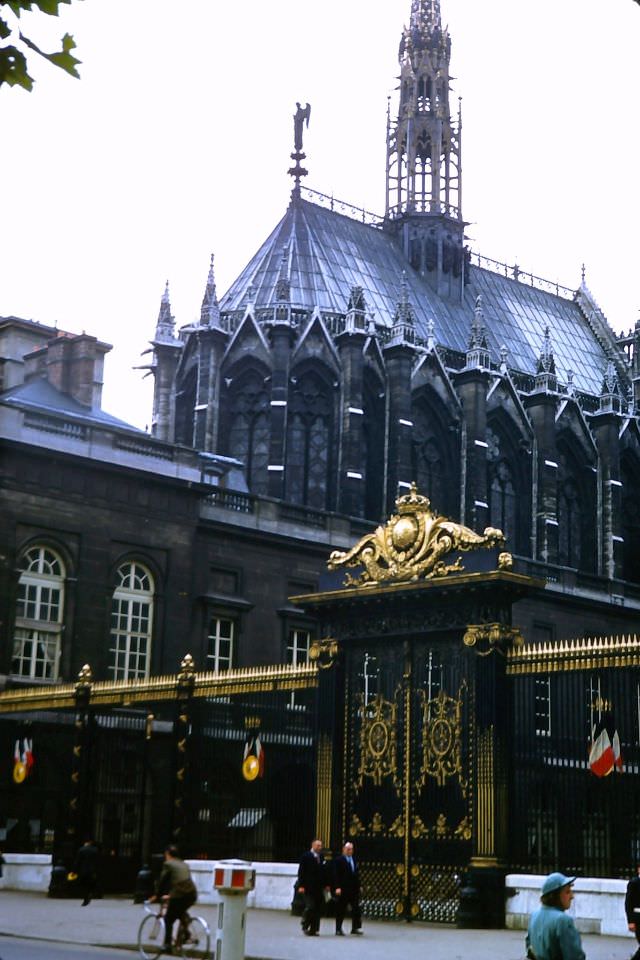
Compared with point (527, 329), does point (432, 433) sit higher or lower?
lower

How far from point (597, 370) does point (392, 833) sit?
56.9m

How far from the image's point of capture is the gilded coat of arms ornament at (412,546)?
20625 millimetres

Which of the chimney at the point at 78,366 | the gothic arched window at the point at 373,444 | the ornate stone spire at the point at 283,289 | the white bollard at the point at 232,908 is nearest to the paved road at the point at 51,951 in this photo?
the white bollard at the point at 232,908

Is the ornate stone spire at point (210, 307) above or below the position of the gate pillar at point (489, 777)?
above

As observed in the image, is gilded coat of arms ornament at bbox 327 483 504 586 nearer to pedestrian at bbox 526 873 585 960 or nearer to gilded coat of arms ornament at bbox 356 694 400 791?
gilded coat of arms ornament at bbox 356 694 400 791

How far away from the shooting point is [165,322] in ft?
196

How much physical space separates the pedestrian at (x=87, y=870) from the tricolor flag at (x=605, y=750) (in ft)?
28.8

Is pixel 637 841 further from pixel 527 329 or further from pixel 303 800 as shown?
pixel 527 329

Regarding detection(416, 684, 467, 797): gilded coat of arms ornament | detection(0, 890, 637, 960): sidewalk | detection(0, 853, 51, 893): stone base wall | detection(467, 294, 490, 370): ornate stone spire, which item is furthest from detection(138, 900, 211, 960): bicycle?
detection(467, 294, 490, 370): ornate stone spire

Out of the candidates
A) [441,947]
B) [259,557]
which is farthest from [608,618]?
[441,947]

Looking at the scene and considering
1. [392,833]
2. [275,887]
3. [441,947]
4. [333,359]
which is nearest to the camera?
[441,947]

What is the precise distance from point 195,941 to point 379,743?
5.14 m

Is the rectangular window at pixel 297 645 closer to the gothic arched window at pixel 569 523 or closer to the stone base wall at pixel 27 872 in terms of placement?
the stone base wall at pixel 27 872

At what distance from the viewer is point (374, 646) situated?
21531mm
